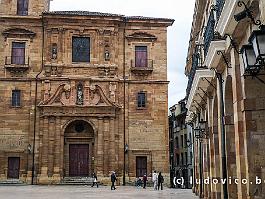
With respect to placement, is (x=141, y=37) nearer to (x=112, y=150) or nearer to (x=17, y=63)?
(x=112, y=150)

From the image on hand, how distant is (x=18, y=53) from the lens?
35.5m

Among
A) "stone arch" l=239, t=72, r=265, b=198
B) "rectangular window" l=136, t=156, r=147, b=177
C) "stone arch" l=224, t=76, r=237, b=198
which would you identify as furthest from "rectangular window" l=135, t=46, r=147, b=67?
"stone arch" l=239, t=72, r=265, b=198

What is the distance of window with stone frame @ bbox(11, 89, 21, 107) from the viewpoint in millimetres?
34594

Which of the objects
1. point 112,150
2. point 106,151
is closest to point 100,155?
point 106,151

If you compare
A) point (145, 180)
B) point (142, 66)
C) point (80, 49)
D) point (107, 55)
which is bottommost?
point (145, 180)

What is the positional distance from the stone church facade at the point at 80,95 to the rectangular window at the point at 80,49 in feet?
0.27

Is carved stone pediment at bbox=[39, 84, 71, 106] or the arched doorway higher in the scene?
carved stone pediment at bbox=[39, 84, 71, 106]

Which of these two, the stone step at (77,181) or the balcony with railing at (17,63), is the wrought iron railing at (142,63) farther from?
the stone step at (77,181)

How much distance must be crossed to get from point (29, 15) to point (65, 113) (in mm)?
8886

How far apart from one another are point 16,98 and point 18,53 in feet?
12.1

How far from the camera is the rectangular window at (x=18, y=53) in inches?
1391

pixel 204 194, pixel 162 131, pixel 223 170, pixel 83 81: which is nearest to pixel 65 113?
pixel 83 81

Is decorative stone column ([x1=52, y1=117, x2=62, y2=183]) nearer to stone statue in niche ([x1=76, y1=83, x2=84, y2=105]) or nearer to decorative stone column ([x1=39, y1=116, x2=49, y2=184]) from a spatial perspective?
decorative stone column ([x1=39, y1=116, x2=49, y2=184])

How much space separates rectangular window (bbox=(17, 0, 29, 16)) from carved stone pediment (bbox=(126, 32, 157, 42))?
8778 millimetres
